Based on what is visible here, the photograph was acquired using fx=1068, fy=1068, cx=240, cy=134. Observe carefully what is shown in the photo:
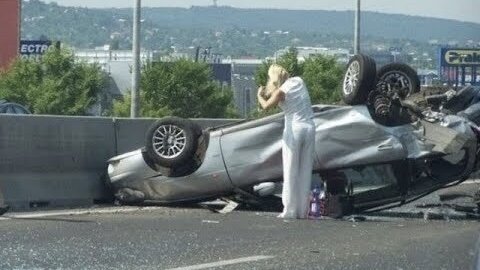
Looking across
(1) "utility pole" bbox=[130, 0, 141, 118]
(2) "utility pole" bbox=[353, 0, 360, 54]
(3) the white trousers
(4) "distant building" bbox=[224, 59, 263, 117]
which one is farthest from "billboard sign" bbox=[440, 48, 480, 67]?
(3) the white trousers

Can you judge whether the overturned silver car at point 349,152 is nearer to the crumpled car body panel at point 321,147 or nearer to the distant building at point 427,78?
the crumpled car body panel at point 321,147

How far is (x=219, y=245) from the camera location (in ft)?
30.4

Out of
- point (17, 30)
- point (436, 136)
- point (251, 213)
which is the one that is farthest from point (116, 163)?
point (17, 30)

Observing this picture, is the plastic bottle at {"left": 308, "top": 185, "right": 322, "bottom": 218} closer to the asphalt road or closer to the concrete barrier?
the asphalt road

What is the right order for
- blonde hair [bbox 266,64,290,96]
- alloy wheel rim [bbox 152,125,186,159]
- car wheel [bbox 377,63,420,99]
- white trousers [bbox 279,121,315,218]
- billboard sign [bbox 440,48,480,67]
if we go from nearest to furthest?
white trousers [bbox 279,121,315,218]
blonde hair [bbox 266,64,290,96]
alloy wheel rim [bbox 152,125,186,159]
car wheel [bbox 377,63,420,99]
billboard sign [bbox 440,48,480,67]

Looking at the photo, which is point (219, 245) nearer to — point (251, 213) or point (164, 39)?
point (251, 213)

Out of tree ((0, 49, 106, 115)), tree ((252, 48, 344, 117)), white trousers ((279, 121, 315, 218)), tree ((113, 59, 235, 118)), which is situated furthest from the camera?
tree ((0, 49, 106, 115))

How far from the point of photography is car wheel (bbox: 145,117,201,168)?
40.7 ft

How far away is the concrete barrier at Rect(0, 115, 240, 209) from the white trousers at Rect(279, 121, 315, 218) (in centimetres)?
269

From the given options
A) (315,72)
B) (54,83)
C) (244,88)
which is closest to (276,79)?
(315,72)

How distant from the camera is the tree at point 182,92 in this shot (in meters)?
41.2

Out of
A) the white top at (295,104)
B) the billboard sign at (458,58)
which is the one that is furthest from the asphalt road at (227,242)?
the billboard sign at (458,58)

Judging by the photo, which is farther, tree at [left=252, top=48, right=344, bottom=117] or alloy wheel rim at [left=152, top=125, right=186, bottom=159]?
tree at [left=252, top=48, right=344, bottom=117]

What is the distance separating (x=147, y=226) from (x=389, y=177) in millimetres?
3021
